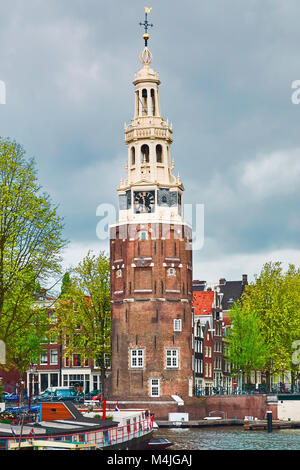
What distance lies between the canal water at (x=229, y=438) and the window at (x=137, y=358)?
31.3 ft

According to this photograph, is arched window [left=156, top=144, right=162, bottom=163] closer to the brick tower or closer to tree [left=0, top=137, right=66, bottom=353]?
the brick tower

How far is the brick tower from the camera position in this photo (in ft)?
273

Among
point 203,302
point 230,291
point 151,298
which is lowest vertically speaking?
point 151,298

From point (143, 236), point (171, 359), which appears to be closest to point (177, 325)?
point (171, 359)

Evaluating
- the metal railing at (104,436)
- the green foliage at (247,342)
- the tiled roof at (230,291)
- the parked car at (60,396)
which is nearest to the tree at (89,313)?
the parked car at (60,396)

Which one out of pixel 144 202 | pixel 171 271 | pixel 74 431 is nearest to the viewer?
pixel 74 431

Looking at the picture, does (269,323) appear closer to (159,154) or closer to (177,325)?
(177,325)

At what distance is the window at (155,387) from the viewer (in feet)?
272

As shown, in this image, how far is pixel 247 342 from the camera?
9244 centimetres

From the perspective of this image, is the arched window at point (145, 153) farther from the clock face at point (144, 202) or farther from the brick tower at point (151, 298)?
the clock face at point (144, 202)

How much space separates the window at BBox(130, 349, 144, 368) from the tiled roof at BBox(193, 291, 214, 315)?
2072cm

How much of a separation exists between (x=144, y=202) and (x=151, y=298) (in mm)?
9993

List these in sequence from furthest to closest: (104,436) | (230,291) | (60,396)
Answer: (230,291), (60,396), (104,436)
